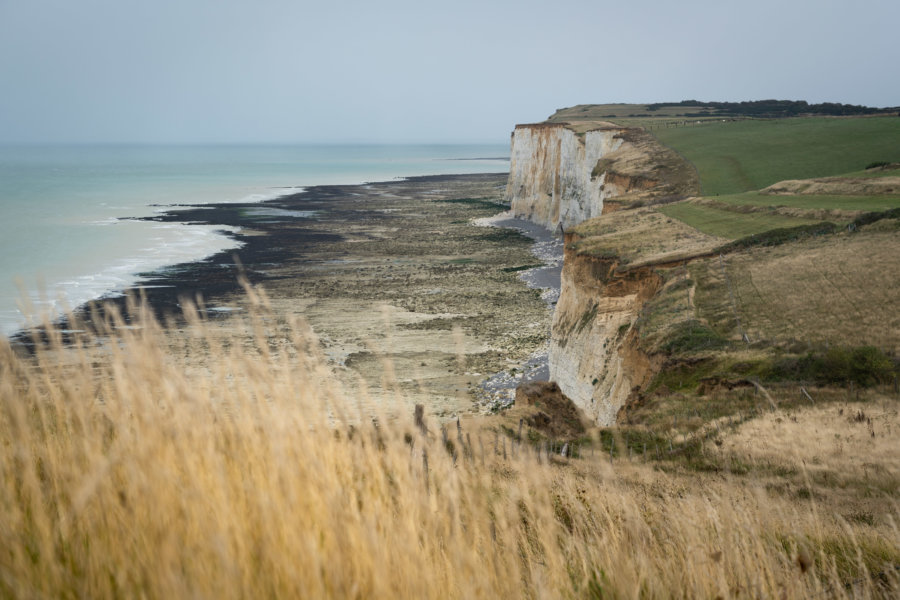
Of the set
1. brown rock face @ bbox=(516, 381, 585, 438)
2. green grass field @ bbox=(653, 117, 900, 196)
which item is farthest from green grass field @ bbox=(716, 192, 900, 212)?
brown rock face @ bbox=(516, 381, 585, 438)

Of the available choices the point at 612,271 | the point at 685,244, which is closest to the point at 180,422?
the point at 612,271

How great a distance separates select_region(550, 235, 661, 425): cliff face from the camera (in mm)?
22453

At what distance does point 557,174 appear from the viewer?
80500 mm

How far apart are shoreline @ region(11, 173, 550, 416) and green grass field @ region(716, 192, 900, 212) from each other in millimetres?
12715

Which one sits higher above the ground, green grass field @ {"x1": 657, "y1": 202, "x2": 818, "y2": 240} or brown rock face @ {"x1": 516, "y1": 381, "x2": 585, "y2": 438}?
green grass field @ {"x1": 657, "y1": 202, "x2": 818, "y2": 240}

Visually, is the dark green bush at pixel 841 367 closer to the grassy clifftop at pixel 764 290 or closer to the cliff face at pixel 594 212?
the grassy clifftop at pixel 764 290

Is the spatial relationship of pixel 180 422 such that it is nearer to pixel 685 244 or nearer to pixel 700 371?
pixel 700 371

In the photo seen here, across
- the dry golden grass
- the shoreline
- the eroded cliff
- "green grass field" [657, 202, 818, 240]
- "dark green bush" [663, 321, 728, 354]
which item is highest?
the eroded cliff

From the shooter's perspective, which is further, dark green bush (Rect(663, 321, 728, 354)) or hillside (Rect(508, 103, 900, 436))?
dark green bush (Rect(663, 321, 728, 354))

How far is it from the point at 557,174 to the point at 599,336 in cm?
5722

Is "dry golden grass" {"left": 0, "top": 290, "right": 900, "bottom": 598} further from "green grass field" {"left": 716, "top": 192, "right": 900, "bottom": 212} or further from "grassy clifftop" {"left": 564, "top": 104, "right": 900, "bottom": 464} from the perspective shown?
"green grass field" {"left": 716, "top": 192, "right": 900, "bottom": 212}

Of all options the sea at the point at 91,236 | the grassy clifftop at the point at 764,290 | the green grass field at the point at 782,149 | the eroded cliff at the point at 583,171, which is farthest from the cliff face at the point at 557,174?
the sea at the point at 91,236

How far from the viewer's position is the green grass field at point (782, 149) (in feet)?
148

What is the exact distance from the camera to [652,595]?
3.16 meters
